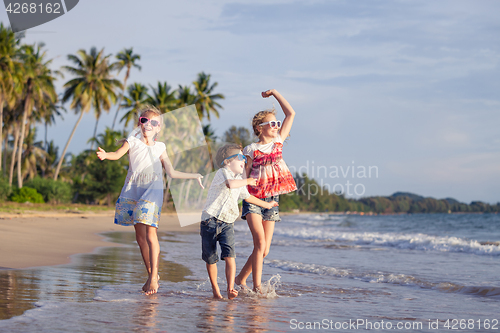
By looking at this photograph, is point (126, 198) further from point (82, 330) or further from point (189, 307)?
point (82, 330)

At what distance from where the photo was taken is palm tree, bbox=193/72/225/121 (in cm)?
4488

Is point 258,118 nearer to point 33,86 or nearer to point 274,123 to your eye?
point 274,123

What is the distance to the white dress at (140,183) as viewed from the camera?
433 centimetres

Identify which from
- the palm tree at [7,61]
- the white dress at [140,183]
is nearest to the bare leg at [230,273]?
the white dress at [140,183]

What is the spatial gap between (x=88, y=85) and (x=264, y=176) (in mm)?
37282

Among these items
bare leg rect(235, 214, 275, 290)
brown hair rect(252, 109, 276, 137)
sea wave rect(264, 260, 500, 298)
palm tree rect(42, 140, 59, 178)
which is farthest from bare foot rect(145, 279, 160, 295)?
palm tree rect(42, 140, 59, 178)

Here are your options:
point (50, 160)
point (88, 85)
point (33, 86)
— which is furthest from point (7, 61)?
point (50, 160)

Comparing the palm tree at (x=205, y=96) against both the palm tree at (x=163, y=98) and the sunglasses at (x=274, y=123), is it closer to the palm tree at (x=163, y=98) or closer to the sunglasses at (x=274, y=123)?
the palm tree at (x=163, y=98)

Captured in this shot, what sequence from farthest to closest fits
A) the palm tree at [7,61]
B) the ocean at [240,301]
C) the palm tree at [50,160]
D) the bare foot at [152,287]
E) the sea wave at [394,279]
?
the palm tree at [50,160]
the palm tree at [7,61]
the sea wave at [394,279]
the bare foot at [152,287]
the ocean at [240,301]

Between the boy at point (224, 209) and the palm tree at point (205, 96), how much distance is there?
40765mm

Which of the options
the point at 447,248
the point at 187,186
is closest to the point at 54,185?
the point at 447,248

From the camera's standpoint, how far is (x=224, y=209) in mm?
4121

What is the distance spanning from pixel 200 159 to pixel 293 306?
2252mm

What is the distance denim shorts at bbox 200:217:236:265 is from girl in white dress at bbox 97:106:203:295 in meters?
0.43
